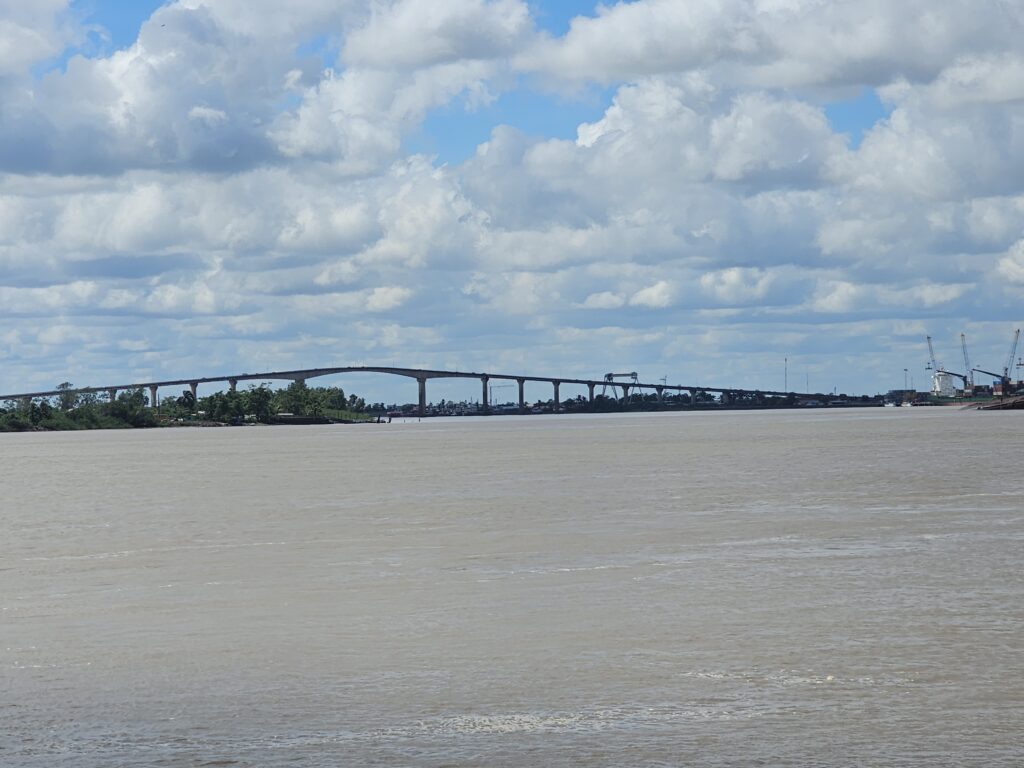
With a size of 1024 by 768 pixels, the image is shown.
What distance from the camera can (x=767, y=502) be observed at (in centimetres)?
4991

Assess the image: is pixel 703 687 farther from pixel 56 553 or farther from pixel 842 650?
pixel 56 553

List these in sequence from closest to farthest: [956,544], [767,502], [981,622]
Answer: [981,622] < [956,544] < [767,502]

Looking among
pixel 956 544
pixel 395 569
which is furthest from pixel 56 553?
pixel 956 544

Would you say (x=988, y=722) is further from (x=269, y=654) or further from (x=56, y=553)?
(x=56, y=553)

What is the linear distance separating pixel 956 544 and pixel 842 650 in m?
14.5

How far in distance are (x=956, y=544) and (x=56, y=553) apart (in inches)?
828

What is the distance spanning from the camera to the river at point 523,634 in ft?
53.4

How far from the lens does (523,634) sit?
2289cm

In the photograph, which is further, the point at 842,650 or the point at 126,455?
the point at 126,455

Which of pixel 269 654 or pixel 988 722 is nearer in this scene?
pixel 988 722

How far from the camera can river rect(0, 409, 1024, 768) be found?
16.3m

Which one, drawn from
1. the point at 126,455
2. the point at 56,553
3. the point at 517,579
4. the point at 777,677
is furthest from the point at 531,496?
the point at 126,455

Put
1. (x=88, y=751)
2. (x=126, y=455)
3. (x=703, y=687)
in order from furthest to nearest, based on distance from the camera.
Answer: (x=126, y=455)
(x=703, y=687)
(x=88, y=751)

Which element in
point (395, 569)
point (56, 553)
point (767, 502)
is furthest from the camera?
point (767, 502)
